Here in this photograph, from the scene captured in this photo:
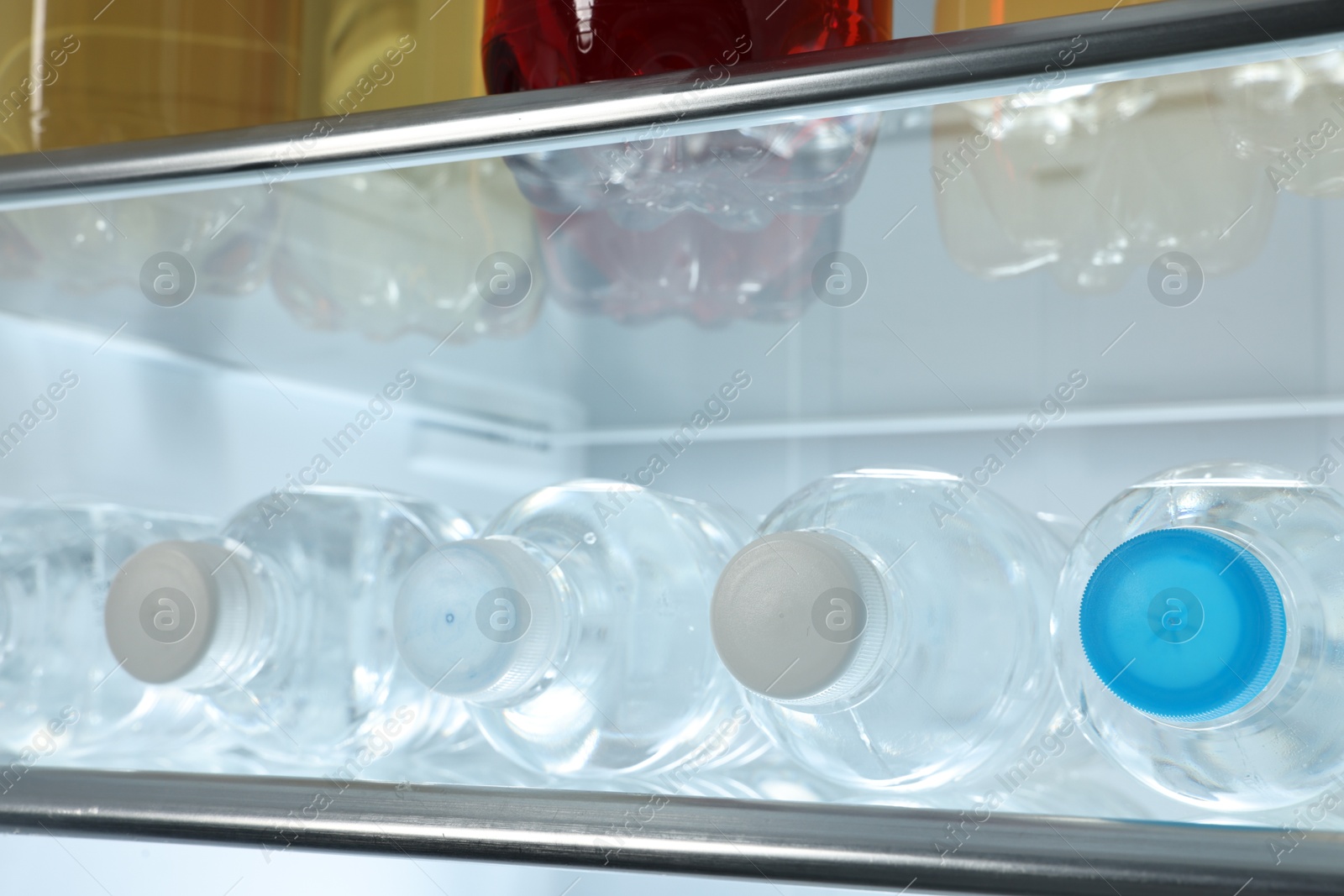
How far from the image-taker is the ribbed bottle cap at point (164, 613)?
521 mm

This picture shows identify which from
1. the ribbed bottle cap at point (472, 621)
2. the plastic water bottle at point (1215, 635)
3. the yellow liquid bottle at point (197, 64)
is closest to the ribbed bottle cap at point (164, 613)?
the ribbed bottle cap at point (472, 621)

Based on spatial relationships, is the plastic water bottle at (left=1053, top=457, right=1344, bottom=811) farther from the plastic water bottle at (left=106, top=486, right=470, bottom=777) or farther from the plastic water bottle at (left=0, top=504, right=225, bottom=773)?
the plastic water bottle at (left=0, top=504, right=225, bottom=773)

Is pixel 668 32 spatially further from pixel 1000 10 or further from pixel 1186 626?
pixel 1186 626

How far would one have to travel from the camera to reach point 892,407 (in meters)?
0.80

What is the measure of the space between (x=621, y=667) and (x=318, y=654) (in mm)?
203

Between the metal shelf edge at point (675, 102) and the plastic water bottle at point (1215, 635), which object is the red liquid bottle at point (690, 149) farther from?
the plastic water bottle at point (1215, 635)

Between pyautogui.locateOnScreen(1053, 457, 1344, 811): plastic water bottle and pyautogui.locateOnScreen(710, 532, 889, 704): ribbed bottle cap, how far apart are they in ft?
0.27

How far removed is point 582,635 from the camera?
1.87ft

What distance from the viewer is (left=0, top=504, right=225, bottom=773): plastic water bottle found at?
2.27 feet

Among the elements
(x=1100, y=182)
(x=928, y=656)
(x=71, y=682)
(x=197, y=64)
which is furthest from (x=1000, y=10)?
(x=71, y=682)

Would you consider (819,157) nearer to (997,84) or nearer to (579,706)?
(997,84)

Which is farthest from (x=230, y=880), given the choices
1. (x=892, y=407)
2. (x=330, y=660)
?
(x=892, y=407)

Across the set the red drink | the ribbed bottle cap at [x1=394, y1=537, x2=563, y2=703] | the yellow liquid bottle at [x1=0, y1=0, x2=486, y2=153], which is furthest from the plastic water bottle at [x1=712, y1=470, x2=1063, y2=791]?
the yellow liquid bottle at [x1=0, y1=0, x2=486, y2=153]

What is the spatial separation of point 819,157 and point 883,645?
0.82ft
